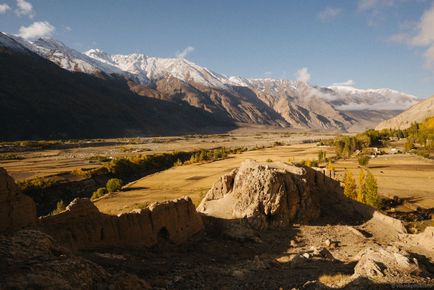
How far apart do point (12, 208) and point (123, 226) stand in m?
6.05

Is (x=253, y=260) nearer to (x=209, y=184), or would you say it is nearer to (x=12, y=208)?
(x=12, y=208)

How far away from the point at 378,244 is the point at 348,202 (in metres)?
7.87

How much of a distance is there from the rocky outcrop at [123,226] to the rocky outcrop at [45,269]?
13.2 feet

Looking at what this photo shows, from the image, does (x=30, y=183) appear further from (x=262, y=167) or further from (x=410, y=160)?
(x=410, y=160)

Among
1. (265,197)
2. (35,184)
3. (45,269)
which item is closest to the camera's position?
(45,269)

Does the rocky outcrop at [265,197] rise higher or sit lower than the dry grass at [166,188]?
higher

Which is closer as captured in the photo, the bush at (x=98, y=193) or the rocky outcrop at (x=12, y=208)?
the rocky outcrop at (x=12, y=208)

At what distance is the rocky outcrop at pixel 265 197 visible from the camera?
2611 centimetres

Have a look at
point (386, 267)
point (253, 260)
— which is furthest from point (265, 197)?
point (386, 267)

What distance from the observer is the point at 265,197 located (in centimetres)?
2631

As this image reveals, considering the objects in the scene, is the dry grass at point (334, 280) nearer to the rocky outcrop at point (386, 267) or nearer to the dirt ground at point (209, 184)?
the rocky outcrop at point (386, 267)

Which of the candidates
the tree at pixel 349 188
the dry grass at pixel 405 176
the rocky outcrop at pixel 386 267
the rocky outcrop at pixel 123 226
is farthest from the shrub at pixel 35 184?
the rocky outcrop at pixel 386 267

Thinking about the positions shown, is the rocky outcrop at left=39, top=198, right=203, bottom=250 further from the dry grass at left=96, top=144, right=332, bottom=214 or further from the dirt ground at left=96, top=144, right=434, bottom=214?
the dirt ground at left=96, top=144, right=434, bottom=214

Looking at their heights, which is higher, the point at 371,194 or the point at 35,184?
the point at 371,194
